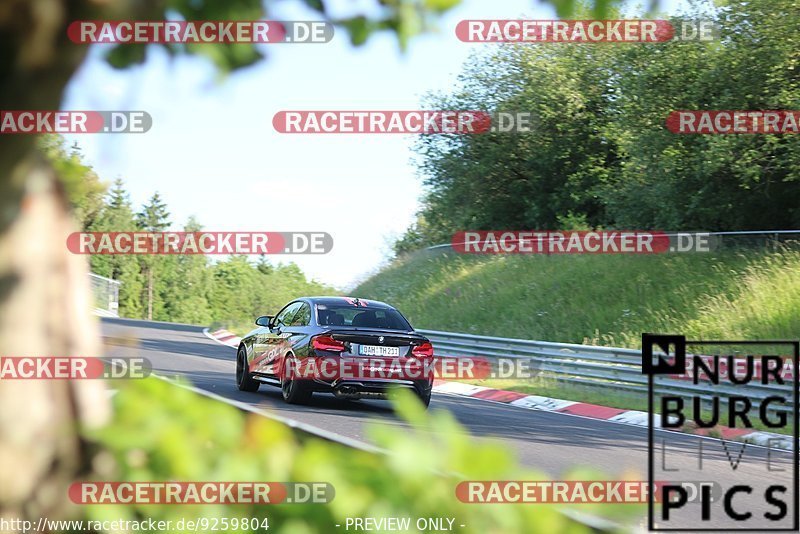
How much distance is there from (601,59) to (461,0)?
36.6m

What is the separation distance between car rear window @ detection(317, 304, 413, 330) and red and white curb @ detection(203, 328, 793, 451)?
3.54m

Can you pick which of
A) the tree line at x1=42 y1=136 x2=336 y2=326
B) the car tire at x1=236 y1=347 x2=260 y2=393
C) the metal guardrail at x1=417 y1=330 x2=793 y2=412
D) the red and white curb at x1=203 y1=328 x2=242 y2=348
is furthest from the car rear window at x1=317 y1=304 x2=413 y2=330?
the tree line at x1=42 y1=136 x2=336 y2=326

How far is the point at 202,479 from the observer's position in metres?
2.09

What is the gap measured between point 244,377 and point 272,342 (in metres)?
1.34

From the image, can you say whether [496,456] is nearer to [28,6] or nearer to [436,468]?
[436,468]
